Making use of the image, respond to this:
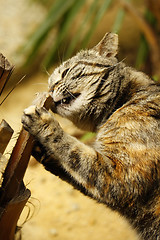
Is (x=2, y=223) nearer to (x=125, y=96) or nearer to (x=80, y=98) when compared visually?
(x=80, y=98)

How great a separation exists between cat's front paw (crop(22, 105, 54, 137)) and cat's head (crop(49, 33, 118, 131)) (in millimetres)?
333

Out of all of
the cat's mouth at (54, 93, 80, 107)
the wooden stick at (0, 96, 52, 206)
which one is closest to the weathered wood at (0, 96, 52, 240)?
the wooden stick at (0, 96, 52, 206)

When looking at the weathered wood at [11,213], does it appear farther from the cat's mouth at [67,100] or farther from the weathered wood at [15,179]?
the cat's mouth at [67,100]

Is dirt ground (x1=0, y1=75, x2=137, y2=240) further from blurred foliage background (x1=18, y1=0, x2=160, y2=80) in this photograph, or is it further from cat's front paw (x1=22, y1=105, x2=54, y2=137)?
blurred foliage background (x1=18, y1=0, x2=160, y2=80)

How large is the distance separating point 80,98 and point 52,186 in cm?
199

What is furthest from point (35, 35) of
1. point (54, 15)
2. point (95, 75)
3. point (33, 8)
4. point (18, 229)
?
point (18, 229)

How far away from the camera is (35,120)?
6.27 feet

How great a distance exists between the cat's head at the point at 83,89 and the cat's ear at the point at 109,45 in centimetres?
12

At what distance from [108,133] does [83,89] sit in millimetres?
333

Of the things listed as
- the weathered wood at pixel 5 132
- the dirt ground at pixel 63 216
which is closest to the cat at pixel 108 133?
the weathered wood at pixel 5 132

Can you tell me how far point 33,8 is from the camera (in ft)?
21.7

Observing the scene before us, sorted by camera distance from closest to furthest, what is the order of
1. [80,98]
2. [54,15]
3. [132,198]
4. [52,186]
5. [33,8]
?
1. [132,198]
2. [80,98]
3. [52,186]
4. [54,15]
5. [33,8]

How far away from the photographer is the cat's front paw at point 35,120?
6.26 feet

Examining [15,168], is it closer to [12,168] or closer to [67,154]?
[12,168]
